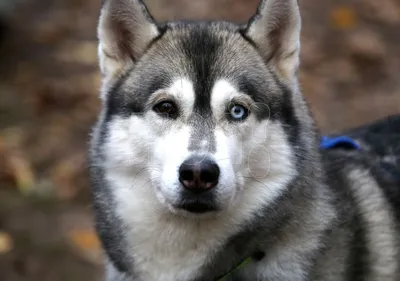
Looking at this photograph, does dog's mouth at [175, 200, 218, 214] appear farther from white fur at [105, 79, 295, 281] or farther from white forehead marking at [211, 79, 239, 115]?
white forehead marking at [211, 79, 239, 115]

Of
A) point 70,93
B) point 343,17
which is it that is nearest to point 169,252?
point 70,93

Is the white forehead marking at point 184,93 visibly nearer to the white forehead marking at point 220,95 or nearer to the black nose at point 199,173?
the white forehead marking at point 220,95

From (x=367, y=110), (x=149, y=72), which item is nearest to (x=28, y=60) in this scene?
(x=367, y=110)

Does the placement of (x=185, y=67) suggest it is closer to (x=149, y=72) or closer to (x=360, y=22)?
(x=149, y=72)

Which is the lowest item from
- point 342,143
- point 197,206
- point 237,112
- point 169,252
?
point 169,252

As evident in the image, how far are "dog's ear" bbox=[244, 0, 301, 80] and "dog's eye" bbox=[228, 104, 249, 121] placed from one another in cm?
36

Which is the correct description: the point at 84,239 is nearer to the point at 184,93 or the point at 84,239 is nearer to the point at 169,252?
the point at 169,252

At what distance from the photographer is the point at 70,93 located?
805 cm

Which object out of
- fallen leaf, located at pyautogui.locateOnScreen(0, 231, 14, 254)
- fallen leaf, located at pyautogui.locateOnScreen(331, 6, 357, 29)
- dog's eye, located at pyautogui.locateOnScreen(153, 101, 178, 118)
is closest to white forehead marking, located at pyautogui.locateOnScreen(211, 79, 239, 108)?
dog's eye, located at pyautogui.locateOnScreen(153, 101, 178, 118)

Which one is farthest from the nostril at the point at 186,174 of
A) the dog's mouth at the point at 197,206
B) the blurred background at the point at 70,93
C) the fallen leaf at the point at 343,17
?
the fallen leaf at the point at 343,17

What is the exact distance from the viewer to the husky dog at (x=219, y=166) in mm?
3334

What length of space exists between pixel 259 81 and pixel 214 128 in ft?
1.20

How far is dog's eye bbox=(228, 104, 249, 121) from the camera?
133 inches

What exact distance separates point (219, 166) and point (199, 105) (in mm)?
339
